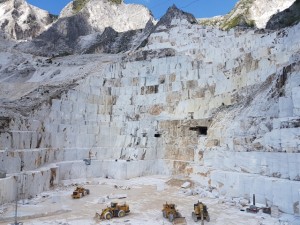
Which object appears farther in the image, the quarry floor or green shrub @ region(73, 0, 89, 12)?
green shrub @ region(73, 0, 89, 12)

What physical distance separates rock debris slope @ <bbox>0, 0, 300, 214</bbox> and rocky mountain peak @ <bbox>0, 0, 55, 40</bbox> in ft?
104

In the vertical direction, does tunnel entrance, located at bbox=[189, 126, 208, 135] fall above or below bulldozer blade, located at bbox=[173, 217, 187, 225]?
above

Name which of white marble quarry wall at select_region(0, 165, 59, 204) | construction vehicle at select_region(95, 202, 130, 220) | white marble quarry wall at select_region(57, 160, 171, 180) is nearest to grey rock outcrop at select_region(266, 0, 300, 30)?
white marble quarry wall at select_region(57, 160, 171, 180)

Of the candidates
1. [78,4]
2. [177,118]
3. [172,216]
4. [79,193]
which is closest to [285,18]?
[177,118]

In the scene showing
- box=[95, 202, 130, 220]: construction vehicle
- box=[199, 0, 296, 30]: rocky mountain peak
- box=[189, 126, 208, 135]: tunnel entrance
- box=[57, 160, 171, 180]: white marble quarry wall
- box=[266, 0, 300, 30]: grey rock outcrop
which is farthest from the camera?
box=[199, 0, 296, 30]: rocky mountain peak

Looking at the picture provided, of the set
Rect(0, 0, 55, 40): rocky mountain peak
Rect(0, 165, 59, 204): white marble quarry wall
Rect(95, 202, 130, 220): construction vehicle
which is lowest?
Rect(95, 202, 130, 220): construction vehicle

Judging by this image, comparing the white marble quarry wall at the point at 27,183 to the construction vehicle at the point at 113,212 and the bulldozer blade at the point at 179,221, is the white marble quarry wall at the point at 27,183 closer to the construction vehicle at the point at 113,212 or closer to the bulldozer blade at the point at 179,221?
the construction vehicle at the point at 113,212

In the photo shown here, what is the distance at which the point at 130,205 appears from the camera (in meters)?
15.0

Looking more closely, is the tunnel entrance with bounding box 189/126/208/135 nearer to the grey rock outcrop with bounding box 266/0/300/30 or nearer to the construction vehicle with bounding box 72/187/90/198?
the construction vehicle with bounding box 72/187/90/198

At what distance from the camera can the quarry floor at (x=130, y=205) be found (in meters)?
12.1

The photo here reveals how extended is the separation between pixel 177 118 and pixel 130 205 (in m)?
13.2

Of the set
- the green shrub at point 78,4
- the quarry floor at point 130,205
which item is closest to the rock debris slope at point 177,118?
the quarry floor at point 130,205

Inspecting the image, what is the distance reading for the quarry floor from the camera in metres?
12.1

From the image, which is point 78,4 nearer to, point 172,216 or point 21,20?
point 21,20
